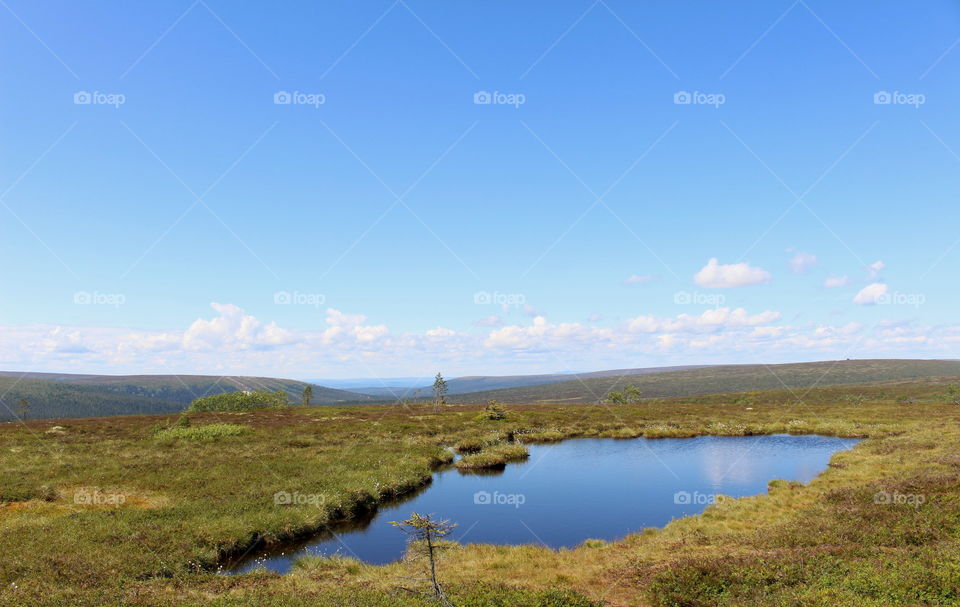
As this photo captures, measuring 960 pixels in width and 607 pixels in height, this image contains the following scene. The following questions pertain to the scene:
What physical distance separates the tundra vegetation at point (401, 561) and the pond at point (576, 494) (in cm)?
183

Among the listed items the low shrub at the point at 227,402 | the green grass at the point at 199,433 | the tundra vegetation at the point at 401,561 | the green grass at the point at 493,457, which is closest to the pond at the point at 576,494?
the green grass at the point at 493,457

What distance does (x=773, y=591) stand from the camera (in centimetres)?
1386

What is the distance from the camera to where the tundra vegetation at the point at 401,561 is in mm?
14328

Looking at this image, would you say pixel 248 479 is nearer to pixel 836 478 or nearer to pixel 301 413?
pixel 836 478

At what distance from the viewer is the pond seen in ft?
83.6

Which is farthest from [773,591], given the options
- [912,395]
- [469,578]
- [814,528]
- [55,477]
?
[912,395]

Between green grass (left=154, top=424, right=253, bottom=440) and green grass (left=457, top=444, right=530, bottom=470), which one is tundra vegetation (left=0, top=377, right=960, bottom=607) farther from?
green grass (left=154, top=424, right=253, bottom=440)

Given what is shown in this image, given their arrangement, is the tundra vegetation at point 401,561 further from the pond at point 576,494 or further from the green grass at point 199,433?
the green grass at point 199,433

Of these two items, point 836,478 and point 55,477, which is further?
point 55,477

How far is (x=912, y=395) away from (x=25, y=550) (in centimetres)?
15061

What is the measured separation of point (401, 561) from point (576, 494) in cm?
1687

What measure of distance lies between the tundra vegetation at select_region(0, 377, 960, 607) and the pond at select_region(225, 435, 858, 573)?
1.83 metres

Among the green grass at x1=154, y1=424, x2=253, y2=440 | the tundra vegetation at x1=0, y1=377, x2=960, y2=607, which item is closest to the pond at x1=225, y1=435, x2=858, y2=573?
the tundra vegetation at x1=0, y1=377, x2=960, y2=607

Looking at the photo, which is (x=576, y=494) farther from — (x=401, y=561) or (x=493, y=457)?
(x=401, y=561)
